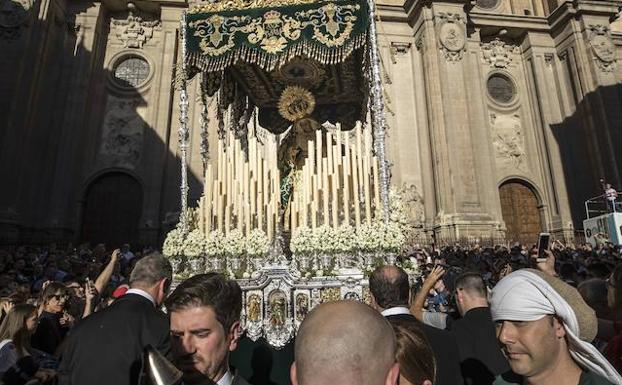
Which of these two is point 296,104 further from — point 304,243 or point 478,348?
point 478,348

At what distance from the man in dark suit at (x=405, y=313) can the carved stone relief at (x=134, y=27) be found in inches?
799

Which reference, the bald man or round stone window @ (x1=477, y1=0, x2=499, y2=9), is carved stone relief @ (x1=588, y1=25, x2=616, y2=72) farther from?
the bald man

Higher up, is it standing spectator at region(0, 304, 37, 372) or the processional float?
the processional float

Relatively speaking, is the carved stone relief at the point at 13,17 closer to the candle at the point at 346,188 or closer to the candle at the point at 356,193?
the candle at the point at 346,188

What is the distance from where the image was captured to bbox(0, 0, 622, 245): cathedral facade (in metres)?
17.0

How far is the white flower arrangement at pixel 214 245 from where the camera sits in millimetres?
7809

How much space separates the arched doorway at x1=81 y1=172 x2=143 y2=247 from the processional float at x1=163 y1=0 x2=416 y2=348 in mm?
10116

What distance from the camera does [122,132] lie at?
1909 centimetres

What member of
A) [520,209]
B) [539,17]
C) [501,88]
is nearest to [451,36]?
[501,88]

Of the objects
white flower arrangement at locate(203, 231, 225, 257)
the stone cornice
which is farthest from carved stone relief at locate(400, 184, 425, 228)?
white flower arrangement at locate(203, 231, 225, 257)

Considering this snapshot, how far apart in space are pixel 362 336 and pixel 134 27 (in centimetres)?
2240

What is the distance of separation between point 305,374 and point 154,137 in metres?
18.8

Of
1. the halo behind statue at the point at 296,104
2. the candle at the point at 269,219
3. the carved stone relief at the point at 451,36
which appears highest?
the carved stone relief at the point at 451,36

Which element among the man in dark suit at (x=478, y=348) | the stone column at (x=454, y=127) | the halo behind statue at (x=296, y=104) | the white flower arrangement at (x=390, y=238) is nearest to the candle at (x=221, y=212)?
the white flower arrangement at (x=390, y=238)
